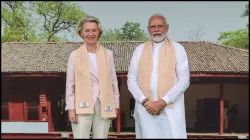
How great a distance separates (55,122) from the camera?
1577cm

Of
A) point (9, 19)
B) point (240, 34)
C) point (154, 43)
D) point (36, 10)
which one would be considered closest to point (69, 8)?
point (36, 10)

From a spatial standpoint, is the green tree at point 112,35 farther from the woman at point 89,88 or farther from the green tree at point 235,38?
the woman at point 89,88

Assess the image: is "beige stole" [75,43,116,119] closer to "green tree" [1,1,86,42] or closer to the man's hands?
the man's hands

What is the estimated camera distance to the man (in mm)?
3521

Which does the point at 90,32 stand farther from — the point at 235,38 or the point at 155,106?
the point at 235,38

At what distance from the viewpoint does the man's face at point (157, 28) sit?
11.7 feet

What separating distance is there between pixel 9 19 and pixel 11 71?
17.1 metres

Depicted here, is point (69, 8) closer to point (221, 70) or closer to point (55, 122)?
point (55, 122)

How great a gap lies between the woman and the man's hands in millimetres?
Result: 285

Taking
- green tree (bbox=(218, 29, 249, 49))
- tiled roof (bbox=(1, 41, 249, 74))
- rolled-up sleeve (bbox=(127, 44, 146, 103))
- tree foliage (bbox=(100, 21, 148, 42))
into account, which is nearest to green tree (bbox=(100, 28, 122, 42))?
tree foliage (bbox=(100, 21, 148, 42))

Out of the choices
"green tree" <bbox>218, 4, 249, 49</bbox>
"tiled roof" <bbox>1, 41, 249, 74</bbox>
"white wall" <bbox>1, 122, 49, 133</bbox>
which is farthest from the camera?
"green tree" <bbox>218, 4, 249, 49</bbox>

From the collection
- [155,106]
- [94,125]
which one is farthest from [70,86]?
[155,106]

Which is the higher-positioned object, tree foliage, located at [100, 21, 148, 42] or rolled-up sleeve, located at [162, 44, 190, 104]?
tree foliage, located at [100, 21, 148, 42]

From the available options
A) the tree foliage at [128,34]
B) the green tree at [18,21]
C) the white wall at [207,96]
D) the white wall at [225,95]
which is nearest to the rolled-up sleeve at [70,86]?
the white wall at [207,96]
